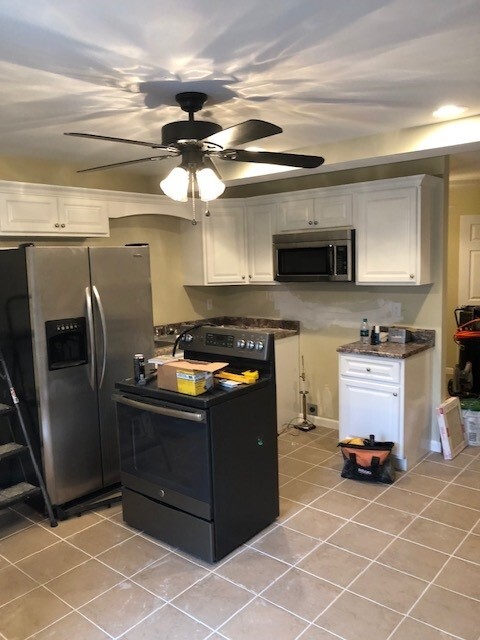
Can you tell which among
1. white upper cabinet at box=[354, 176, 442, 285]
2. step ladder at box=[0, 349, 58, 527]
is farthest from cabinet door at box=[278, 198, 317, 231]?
step ladder at box=[0, 349, 58, 527]

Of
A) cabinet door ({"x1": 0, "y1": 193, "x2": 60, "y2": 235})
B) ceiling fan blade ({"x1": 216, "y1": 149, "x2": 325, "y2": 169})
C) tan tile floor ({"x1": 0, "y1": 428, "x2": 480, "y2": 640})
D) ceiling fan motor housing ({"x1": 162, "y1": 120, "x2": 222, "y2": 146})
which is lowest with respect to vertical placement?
tan tile floor ({"x1": 0, "y1": 428, "x2": 480, "y2": 640})

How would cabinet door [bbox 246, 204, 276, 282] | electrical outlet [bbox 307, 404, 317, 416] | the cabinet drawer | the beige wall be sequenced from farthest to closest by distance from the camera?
the beige wall < electrical outlet [bbox 307, 404, 317, 416] < cabinet door [bbox 246, 204, 276, 282] < the cabinet drawer

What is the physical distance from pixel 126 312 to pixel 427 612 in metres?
2.44

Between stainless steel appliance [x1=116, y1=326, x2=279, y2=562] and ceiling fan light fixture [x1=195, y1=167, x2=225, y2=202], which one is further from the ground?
ceiling fan light fixture [x1=195, y1=167, x2=225, y2=202]

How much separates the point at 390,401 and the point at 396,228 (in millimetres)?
1282

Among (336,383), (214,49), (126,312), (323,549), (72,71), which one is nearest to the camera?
(214,49)

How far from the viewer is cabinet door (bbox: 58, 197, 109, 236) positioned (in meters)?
3.78

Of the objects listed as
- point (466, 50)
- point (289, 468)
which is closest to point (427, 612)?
point (289, 468)

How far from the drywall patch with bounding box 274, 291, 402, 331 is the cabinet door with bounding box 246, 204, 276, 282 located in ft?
1.21

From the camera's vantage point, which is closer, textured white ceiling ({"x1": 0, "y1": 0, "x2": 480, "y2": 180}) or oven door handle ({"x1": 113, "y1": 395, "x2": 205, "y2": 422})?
textured white ceiling ({"x1": 0, "y1": 0, "x2": 480, "y2": 180})

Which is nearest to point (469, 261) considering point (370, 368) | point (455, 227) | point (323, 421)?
point (455, 227)

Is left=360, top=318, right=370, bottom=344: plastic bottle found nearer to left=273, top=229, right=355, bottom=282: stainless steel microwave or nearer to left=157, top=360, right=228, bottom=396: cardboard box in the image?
left=273, top=229, right=355, bottom=282: stainless steel microwave

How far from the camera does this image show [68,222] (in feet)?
12.5

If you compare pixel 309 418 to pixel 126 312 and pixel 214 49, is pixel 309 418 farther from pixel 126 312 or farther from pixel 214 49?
pixel 214 49
